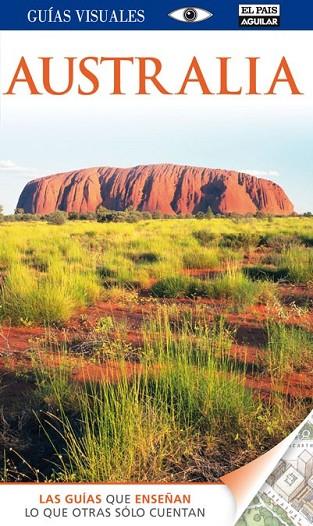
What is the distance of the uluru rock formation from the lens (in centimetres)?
229

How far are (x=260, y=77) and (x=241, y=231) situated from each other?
0.79m

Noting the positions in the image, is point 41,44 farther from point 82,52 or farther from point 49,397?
point 49,397

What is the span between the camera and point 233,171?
7.61ft

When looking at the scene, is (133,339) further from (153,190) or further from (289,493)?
(289,493)

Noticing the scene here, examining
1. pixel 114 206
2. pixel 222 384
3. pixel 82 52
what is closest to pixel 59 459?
pixel 222 384
